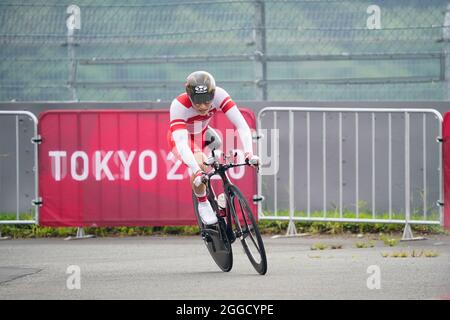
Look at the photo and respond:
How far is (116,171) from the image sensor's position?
13.0 meters

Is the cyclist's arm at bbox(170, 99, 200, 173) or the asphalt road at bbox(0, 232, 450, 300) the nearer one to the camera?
the asphalt road at bbox(0, 232, 450, 300)

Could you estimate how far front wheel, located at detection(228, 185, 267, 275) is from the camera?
928cm

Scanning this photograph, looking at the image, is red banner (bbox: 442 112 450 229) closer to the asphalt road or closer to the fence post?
the asphalt road

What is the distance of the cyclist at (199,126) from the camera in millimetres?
9523

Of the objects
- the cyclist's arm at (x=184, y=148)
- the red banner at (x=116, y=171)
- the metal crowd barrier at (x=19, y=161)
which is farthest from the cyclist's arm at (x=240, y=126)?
the metal crowd barrier at (x=19, y=161)

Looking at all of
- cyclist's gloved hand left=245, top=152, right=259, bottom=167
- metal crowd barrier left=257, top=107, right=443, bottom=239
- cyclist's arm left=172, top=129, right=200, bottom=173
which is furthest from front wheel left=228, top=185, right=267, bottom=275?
metal crowd barrier left=257, top=107, right=443, bottom=239

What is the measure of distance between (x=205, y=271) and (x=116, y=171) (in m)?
3.20

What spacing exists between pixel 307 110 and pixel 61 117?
266cm

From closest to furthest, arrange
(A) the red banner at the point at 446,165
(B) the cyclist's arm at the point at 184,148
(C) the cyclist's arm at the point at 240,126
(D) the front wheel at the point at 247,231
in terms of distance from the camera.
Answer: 1. (D) the front wheel at the point at 247,231
2. (B) the cyclist's arm at the point at 184,148
3. (C) the cyclist's arm at the point at 240,126
4. (A) the red banner at the point at 446,165

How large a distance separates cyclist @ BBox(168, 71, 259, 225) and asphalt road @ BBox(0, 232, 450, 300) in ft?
2.48

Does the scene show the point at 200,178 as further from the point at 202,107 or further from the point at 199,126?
the point at 199,126

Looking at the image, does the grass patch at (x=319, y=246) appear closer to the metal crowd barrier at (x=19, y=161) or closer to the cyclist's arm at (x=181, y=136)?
the cyclist's arm at (x=181, y=136)

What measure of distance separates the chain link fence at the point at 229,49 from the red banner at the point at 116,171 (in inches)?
39.3

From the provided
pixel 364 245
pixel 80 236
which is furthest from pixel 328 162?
pixel 80 236
